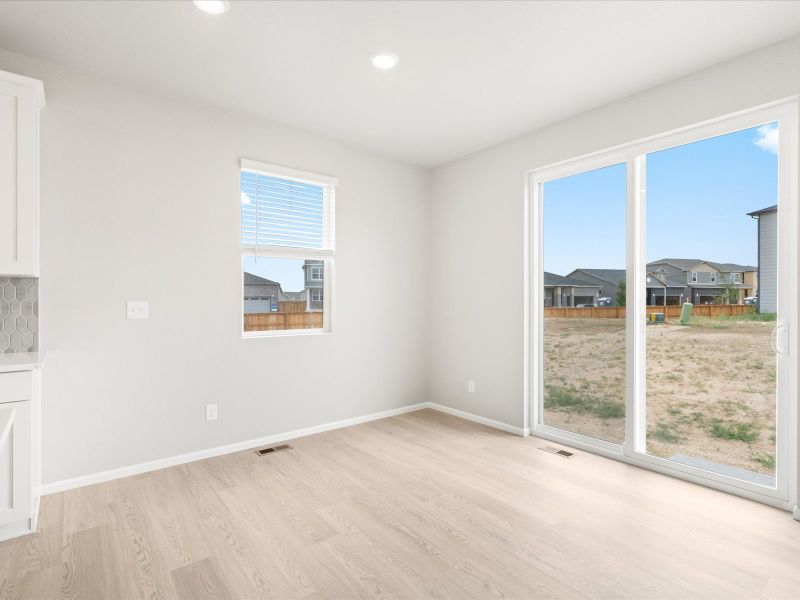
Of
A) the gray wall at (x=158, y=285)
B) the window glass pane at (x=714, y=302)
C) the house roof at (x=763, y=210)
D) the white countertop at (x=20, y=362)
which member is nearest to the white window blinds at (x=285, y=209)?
the gray wall at (x=158, y=285)

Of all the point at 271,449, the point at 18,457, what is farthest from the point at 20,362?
the point at 271,449

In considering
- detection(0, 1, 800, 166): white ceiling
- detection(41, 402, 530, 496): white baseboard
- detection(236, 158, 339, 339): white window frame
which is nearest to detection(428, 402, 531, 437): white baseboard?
detection(41, 402, 530, 496): white baseboard

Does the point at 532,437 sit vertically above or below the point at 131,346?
below

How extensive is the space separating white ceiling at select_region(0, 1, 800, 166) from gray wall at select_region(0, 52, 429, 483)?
316 millimetres

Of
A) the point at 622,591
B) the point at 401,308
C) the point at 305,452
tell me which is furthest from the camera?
the point at 401,308

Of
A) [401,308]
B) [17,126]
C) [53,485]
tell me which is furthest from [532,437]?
[17,126]

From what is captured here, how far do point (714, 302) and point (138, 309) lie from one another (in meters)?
4.00

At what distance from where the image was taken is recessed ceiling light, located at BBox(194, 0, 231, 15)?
211 centimetres

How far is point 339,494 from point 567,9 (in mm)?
3051

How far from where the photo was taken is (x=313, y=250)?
388 centimetres

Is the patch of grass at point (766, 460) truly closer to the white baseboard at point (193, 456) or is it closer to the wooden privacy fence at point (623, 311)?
the wooden privacy fence at point (623, 311)

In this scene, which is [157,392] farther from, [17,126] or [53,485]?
[17,126]

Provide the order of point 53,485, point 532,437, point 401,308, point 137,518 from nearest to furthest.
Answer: point 137,518, point 53,485, point 532,437, point 401,308

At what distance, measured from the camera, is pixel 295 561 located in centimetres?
201
